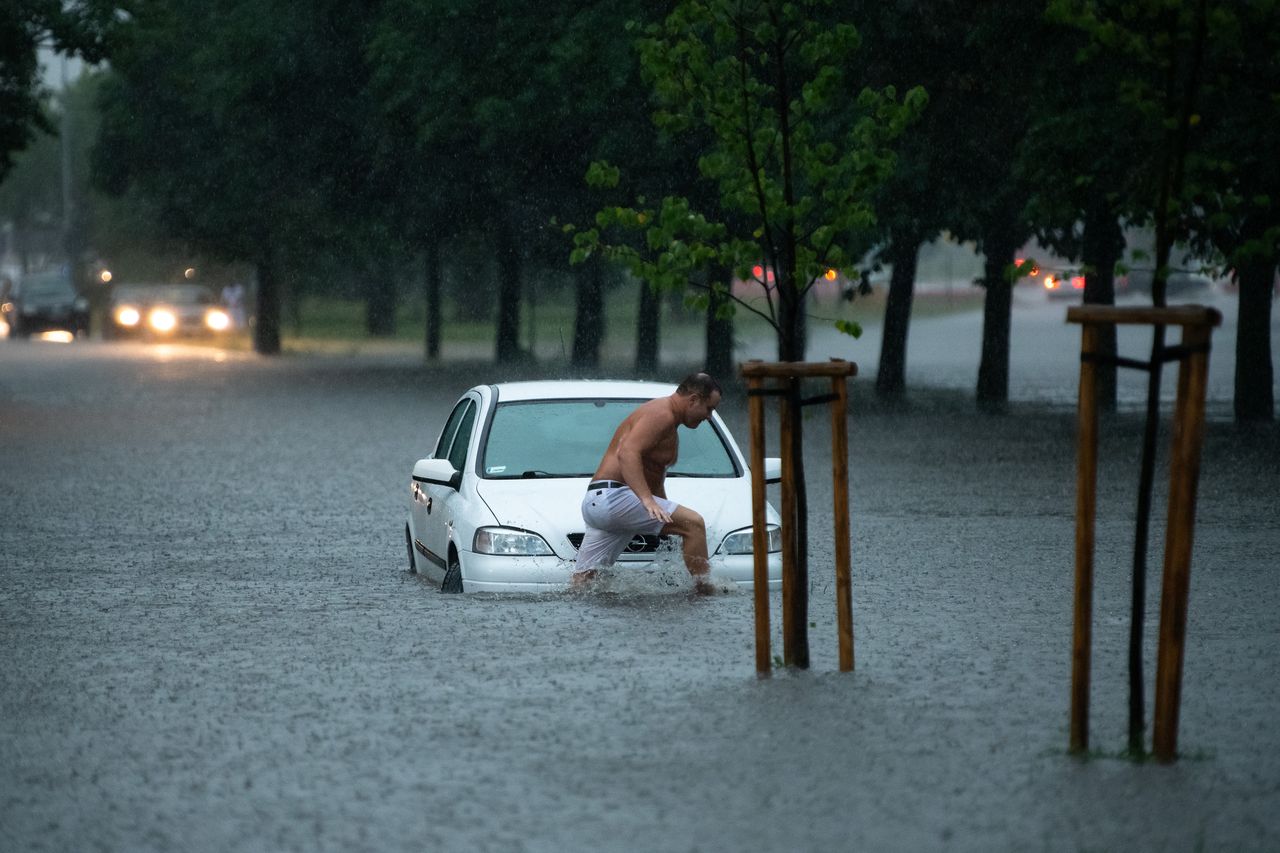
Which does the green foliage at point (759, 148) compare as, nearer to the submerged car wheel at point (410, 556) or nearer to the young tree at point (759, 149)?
the young tree at point (759, 149)

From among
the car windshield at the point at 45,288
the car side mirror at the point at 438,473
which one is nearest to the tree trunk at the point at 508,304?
the car windshield at the point at 45,288

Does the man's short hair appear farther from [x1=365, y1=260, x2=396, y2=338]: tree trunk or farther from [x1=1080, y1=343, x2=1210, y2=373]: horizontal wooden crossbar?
[x1=365, y1=260, x2=396, y2=338]: tree trunk

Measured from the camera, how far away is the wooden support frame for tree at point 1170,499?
23.0 feet

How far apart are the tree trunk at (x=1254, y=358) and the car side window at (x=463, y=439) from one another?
17.4 metres

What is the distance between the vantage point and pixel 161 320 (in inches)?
2643

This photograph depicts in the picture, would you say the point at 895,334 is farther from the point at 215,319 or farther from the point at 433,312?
the point at 215,319

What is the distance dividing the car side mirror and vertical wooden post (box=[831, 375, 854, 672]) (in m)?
3.78

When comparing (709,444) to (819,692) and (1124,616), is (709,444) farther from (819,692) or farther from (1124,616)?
A: (819,692)

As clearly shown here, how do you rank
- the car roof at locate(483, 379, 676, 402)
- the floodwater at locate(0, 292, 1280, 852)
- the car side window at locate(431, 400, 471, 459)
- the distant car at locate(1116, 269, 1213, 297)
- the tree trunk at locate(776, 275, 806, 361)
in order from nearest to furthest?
the floodwater at locate(0, 292, 1280, 852) → the tree trunk at locate(776, 275, 806, 361) → the car roof at locate(483, 379, 676, 402) → the car side window at locate(431, 400, 471, 459) → the distant car at locate(1116, 269, 1213, 297)

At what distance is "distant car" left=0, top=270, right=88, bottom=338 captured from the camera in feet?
240

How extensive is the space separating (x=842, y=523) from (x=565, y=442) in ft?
14.4

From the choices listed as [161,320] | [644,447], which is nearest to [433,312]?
[161,320]

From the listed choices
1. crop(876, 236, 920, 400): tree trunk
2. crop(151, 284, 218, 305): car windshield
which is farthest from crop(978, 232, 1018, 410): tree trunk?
crop(151, 284, 218, 305): car windshield

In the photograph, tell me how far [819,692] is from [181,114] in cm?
4782
